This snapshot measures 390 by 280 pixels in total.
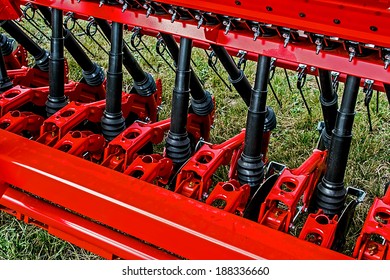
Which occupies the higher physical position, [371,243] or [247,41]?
[247,41]

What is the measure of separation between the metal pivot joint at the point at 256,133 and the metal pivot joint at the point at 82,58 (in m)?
1.12

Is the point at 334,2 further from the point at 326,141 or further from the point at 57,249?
the point at 57,249

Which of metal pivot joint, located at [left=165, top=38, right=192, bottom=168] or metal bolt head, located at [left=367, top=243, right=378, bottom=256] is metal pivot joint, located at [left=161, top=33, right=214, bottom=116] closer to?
metal pivot joint, located at [left=165, top=38, right=192, bottom=168]

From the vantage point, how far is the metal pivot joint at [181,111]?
259cm

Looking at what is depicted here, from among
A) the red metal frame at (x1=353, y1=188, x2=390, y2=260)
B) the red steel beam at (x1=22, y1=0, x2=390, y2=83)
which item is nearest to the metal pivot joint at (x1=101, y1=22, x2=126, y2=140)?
the red steel beam at (x1=22, y1=0, x2=390, y2=83)

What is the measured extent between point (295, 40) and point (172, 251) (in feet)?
2.93

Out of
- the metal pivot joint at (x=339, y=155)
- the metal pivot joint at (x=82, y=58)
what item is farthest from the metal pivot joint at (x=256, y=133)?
the metal pivot joint at (x=82, y=58)

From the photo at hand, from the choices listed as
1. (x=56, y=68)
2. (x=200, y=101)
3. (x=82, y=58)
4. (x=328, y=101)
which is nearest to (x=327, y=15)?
(x=328, y=101)

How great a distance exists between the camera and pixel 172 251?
92.0 inches

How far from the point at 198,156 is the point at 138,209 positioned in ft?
1.50

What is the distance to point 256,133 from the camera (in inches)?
100

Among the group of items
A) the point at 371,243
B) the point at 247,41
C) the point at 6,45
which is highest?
the point at 247,41

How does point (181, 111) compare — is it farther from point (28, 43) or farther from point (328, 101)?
point (28, 43)

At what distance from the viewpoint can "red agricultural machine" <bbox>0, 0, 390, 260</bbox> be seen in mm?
2189
